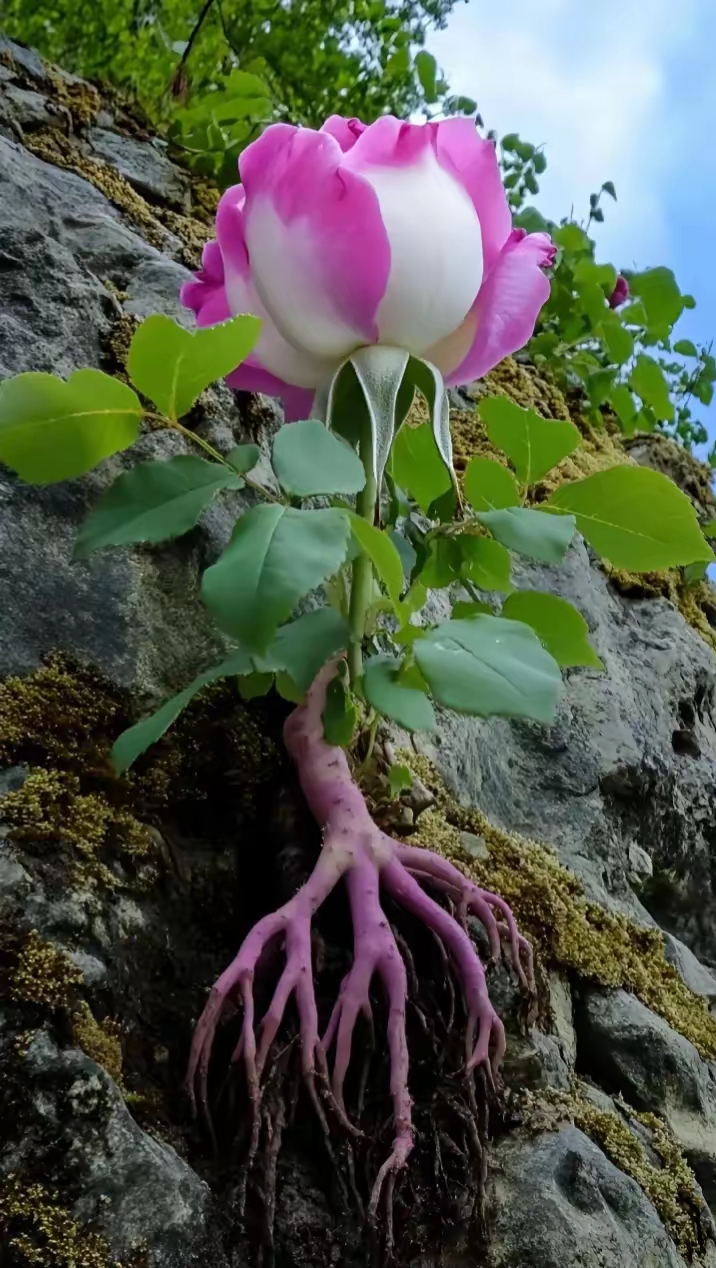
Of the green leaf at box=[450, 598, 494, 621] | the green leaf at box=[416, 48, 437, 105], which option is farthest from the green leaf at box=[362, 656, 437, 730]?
the green leaf at box=[416, 48, 437, 105]

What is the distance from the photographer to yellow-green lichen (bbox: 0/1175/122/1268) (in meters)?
0.34

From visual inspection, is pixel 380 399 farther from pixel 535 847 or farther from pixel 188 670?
pixel 535 847

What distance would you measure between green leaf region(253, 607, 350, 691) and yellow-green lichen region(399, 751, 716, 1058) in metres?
0.20

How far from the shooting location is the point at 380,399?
461 millimetres

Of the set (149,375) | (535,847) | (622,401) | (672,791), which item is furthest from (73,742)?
(622,401)

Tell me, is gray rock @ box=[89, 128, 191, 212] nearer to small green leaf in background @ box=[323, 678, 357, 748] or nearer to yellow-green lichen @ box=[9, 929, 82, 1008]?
small green leaf in background @ box=[323, 678, 357, 748]

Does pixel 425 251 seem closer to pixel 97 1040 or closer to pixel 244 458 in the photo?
pixel 244 458

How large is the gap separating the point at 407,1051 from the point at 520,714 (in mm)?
183

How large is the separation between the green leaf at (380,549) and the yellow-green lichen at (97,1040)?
209 millimetres

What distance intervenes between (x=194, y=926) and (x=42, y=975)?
0.41ft

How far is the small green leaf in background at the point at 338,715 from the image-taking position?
1.62 ft

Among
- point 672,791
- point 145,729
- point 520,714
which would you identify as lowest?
point 672,791

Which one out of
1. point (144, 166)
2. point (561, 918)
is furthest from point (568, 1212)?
point (144, 166)

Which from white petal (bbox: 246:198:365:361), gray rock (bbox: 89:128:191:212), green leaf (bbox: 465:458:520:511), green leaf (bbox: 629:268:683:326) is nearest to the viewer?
white petal (bbox: 246:198:365:361)
